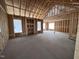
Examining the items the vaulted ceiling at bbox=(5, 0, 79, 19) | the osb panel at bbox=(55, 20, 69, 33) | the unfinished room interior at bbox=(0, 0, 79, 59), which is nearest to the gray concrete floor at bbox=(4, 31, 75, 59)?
the unfinished room interior at bbox=(0, 0, 79, 59)

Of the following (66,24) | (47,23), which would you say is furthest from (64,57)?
(47,23)

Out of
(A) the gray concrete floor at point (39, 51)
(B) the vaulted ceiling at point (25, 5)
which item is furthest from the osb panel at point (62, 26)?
(A) the gray concrete floor at point (39, 51)

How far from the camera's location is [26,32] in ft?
28.7

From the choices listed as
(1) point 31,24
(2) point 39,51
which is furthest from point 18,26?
(2) point 39,51

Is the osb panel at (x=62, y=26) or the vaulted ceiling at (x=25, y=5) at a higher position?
the vaulted ceiling at (x=25, y=5)

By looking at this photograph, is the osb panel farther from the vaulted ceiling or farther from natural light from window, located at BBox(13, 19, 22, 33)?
natural light from window, located at BBox(13, 19, 22, 33)

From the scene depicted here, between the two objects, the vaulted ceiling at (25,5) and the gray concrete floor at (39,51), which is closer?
the gray concrete floor at (39,51)

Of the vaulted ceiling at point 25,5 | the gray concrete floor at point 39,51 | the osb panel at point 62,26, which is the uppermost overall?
the vaulted ceiling at point 25,5

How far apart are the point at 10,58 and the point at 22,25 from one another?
5.96 metres

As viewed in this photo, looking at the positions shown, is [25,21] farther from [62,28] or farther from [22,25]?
[62,28]

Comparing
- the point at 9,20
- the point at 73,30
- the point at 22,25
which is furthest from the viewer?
the point at 22,25

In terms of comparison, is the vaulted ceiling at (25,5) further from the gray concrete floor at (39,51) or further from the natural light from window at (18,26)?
the gray concrete floor at (39,51)

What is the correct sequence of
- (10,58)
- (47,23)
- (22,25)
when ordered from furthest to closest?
(47,23)
(22,25)
(10,58)

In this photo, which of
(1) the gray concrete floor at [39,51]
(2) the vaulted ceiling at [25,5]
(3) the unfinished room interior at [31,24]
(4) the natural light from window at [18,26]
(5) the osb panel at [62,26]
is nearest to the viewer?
(1) the gray concrete floor at [39,51]
